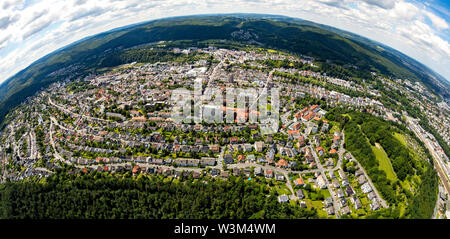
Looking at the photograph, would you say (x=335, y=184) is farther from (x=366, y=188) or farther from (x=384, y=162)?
(x=384, y=162)

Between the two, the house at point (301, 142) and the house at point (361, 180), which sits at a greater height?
the house at point (301, 142)

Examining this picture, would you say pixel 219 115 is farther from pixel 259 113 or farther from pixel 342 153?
pixel 342 153

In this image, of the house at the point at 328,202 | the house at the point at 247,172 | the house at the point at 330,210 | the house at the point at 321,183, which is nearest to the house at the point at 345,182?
the house at the point at 321,183

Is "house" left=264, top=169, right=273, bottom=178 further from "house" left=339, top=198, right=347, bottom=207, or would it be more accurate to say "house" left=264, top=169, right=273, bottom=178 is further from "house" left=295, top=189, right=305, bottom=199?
"house" left=339, top=198, right=347, bottom=207

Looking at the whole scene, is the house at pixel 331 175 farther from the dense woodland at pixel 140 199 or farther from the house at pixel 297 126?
the house at pixel 297 126
